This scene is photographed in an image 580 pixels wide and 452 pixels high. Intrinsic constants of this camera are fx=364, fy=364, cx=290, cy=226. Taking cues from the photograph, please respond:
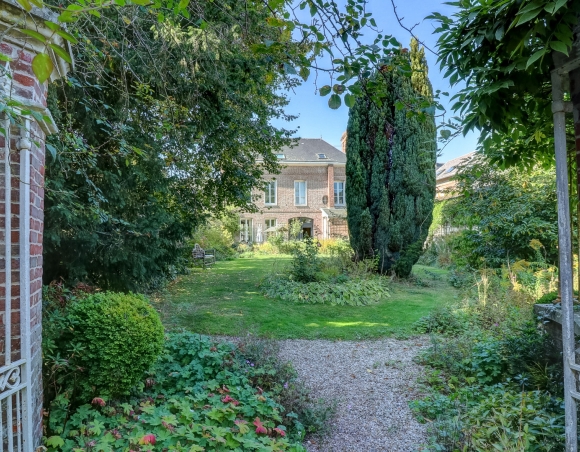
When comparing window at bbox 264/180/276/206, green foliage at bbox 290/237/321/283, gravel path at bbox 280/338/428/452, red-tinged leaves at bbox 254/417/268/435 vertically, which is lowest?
gravel path at bbox 280/338/428/452

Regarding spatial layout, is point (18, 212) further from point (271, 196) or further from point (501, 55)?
point (271, 196)

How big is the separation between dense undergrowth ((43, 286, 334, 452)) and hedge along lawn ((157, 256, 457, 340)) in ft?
4.83

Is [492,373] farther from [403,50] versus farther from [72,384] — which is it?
[72,384]

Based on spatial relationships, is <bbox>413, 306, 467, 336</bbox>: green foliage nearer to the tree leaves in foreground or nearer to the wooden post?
the wooden post

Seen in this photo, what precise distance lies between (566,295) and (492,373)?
2.08 meters

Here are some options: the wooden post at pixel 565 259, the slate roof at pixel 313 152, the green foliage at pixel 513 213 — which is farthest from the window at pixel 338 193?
the wooden post at pixel 565 259

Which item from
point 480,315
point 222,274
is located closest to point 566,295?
point 480,315

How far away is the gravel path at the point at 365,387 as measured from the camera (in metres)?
2.99

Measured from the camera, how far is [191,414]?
2.74 meters

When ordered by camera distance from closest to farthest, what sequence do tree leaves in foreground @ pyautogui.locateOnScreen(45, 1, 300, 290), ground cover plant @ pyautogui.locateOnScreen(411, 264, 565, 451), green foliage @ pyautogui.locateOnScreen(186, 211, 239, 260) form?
ground cover plant @ pyautogui.locateOnScreen(411, 264, 565, 451)
tree leaves in foreground @ pyautogui.locateOnScreen(45, 1, 300, 290)
green foliage @ pyautogui.locateOnScreen(186, 211, 239, 260)

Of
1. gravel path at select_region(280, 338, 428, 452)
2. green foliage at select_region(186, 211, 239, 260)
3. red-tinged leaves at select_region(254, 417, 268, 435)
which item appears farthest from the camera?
green foliage at select_region(186, 211, 239, 260)

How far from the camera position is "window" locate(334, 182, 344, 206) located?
80.8 ft

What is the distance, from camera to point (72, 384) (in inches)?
113

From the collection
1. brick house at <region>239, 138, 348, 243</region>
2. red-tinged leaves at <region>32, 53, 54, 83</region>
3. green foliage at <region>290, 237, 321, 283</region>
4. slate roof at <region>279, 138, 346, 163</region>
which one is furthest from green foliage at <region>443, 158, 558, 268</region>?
slate roof at <region>279, 138, 346, 163</region>
